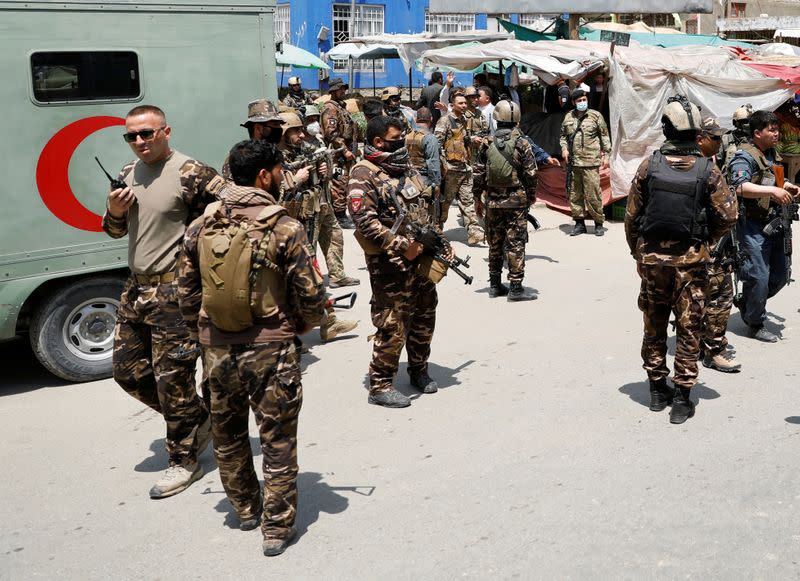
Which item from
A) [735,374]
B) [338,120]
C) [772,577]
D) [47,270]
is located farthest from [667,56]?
[772,577]

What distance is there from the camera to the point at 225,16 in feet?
23.4

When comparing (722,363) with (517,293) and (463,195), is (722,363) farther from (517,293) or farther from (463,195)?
(463,195)

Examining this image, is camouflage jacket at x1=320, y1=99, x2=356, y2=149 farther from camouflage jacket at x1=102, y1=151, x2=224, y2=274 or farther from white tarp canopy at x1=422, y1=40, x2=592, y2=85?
camouflage jacket at x1=102, y1=151, x2=224, y2=274

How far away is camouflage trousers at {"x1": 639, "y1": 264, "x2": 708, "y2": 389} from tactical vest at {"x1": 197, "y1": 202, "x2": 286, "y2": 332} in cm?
264

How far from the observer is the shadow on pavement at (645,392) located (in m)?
6.14

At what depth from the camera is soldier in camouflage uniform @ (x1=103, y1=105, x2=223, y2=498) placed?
15.9ft

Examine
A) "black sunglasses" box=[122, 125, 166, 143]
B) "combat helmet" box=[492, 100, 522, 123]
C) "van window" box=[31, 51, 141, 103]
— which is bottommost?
"combat helmet" box=[492, 100, 522, 123]

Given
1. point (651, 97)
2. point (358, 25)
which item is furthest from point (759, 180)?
point (358, 25)

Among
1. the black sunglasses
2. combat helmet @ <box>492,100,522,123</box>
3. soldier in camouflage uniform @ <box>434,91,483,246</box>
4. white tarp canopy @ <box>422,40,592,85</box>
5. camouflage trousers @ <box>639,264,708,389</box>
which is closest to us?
the black sunglasses

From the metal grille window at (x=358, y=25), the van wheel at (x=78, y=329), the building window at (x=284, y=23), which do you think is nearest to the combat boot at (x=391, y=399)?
the van wheel at (x=78, y=329)

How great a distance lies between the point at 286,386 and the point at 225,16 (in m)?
4.02

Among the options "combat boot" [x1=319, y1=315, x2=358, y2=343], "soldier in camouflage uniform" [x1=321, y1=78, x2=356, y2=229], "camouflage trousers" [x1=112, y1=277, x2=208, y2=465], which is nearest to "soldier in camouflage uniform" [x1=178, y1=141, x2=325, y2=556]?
"camouflage trousers" [x1=112, y1=277, x2=208, y2=465]

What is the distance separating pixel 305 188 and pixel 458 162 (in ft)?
14.9

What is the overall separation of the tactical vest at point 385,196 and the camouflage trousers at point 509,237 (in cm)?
303
